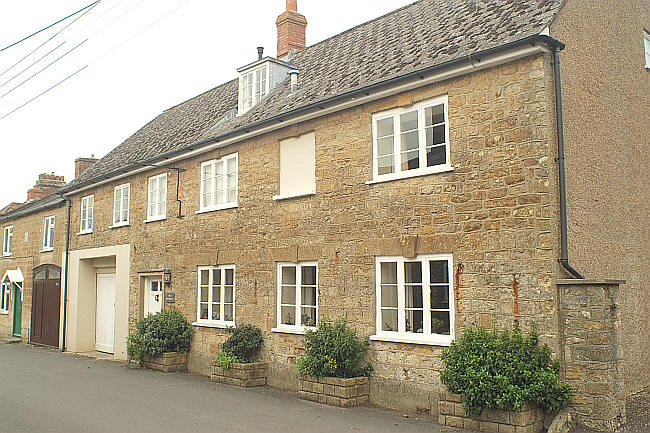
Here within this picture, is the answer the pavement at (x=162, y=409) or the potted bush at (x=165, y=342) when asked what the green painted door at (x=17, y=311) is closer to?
the pavement at (x=162, y=409)

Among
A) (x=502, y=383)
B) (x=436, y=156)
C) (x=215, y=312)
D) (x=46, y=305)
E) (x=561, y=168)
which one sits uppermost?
(x=436, y=156)

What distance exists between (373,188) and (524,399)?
486 centimetres

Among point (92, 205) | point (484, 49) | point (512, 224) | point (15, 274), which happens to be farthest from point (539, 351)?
point (15, 274)

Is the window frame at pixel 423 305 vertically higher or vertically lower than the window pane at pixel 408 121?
lower

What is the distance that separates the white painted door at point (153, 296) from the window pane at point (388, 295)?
890cm

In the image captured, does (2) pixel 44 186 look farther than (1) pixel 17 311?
Yes

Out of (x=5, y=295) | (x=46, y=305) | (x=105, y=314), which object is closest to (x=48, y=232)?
(x=46, y=305)

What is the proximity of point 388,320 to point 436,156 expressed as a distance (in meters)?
3.18

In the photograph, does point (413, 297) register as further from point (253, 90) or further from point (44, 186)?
point (44, 186)

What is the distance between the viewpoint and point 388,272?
38.1 feet

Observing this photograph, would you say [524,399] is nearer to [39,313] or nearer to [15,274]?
[39,313]

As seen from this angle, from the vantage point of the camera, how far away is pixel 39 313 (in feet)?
81.7

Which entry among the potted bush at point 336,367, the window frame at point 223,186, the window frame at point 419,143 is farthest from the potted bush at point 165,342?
the window frame at point 419,143

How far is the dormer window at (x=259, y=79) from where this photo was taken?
17375 millimetres
